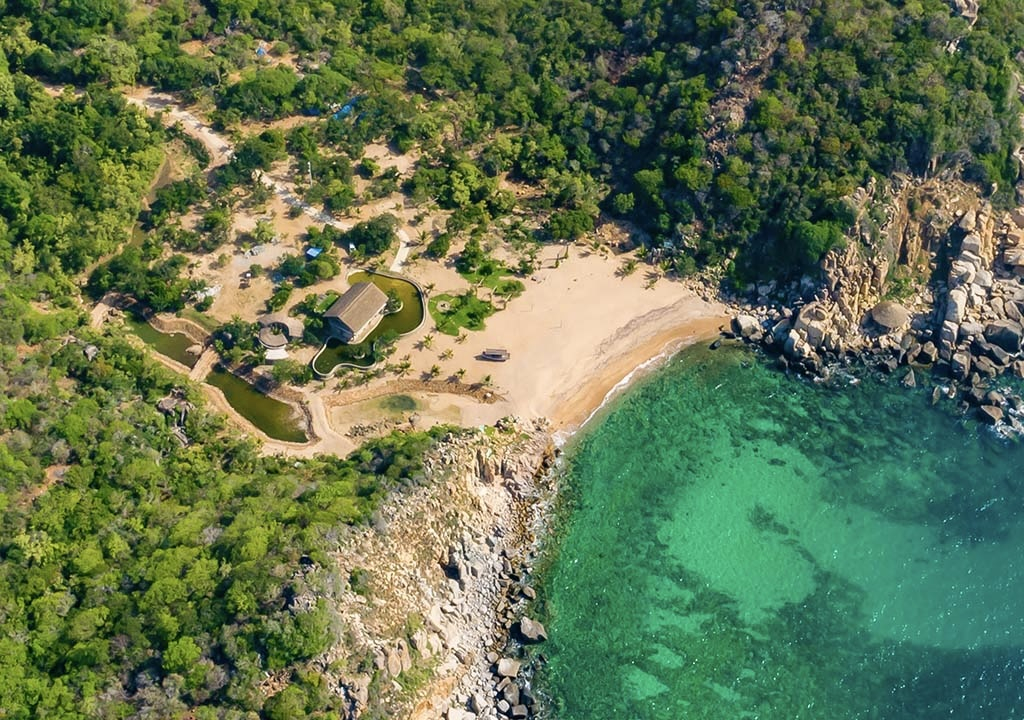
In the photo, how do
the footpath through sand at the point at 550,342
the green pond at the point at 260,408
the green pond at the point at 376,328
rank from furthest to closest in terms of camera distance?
the green pond at the point at 376,328 → the footpath through sand at the point at 550,342 → the green pond at the point at 260,408

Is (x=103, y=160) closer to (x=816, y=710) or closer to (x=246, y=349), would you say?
(x=246, y=349)

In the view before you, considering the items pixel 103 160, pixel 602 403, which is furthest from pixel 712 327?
pixel 103 160

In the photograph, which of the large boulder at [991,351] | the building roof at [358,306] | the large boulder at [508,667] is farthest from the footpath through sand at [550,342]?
the large boulder at [991,351]

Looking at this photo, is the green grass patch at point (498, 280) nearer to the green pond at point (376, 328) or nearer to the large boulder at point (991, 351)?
the green pond at point (376, 328)

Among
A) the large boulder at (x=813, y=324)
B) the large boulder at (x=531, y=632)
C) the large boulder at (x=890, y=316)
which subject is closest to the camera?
the large boulder at (x=531, y=632)

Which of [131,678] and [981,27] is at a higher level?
[981,27]

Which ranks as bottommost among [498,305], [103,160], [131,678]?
[131,678]
